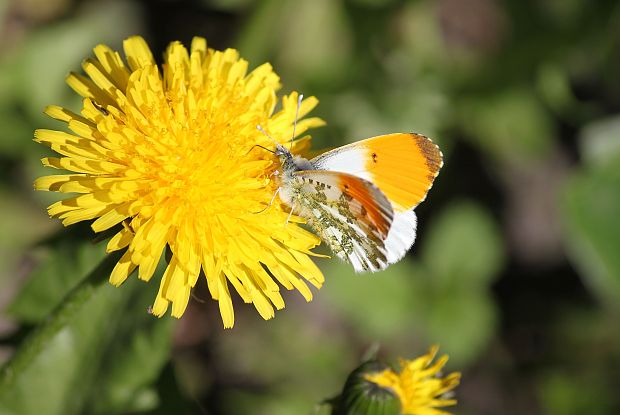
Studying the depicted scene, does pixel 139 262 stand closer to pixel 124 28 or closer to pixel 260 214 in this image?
pixel 260 214

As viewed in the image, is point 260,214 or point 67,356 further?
point 67,356

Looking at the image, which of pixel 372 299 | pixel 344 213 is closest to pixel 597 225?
pixel 372 299

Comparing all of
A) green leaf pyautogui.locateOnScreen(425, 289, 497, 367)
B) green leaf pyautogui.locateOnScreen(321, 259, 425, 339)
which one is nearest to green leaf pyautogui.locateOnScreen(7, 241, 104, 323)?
green leaf pyautogui.locateOnScreen(321, 259, 425, 339)

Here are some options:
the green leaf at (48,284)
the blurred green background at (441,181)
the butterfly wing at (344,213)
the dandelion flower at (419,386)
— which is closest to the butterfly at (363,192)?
the butterfly wing at (344,213)

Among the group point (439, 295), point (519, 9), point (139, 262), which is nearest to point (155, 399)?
point (139, 262)

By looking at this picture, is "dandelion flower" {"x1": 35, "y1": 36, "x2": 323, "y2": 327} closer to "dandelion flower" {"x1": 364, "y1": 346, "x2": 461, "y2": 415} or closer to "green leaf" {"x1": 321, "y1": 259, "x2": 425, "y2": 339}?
"dandelion flower" {"x1": 364, "y1": 346, "x2": 461, "y2": 415}

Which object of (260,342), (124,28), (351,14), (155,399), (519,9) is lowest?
(260,342)

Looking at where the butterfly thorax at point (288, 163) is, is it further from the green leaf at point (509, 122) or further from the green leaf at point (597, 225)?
the green leaf at point (509, 122)
